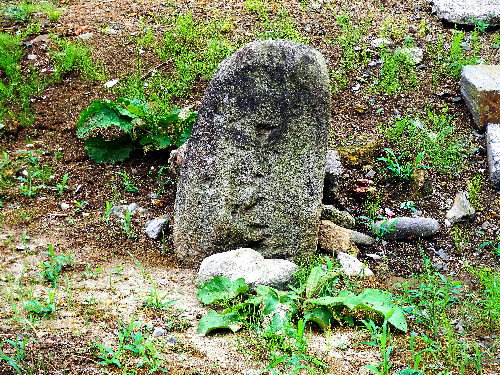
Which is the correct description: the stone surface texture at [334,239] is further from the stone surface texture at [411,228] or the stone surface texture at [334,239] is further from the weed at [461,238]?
the weed at [461,238]

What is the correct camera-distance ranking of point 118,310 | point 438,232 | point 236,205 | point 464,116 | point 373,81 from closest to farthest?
point 118,310 → point 236,205 → point 438,232 → point 464,116 → point 373,81

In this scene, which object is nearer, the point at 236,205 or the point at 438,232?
the point at 236,205

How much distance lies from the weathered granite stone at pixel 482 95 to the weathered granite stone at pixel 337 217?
180 centimetres

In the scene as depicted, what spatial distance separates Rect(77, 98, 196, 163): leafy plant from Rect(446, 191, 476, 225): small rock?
2.29 metres

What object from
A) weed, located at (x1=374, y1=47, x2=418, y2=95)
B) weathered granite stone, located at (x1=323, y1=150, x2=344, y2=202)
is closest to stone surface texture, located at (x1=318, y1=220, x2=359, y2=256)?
weathered granite stone, located at (x1=323, y1=150, x2=344, y2=202)

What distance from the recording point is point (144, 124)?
5.27 m

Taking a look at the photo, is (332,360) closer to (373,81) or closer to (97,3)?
(373,81)

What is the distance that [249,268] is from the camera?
3721mm

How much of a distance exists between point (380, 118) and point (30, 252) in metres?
3.47

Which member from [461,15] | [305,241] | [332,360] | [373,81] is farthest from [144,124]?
[461,15]

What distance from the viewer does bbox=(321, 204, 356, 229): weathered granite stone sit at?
4.71m

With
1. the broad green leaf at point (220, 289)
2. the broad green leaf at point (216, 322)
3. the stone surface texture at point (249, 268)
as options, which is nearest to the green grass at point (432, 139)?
the stone surface texture at point (249, 268)

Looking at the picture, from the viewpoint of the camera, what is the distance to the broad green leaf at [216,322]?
10.7ft

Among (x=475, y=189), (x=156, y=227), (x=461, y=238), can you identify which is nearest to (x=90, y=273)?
(x=156, y=227)
